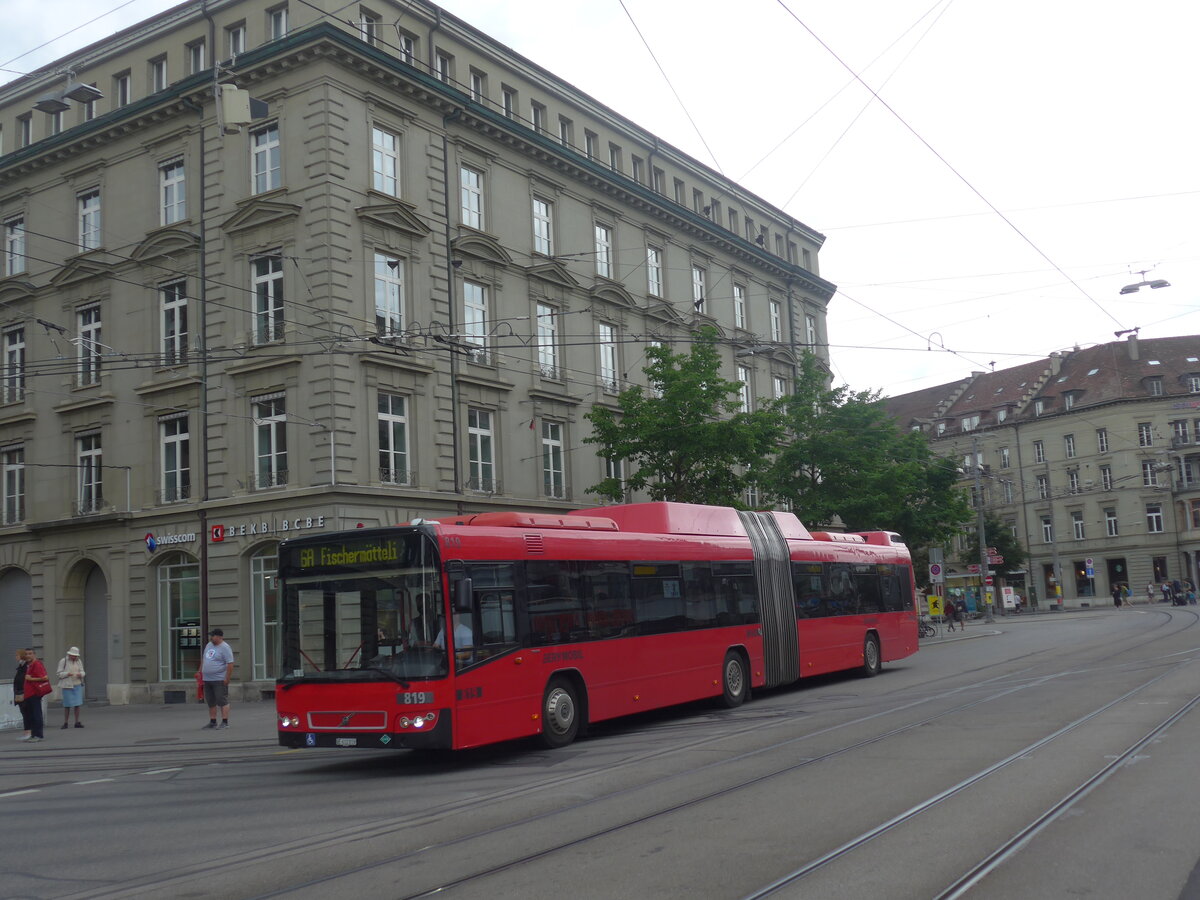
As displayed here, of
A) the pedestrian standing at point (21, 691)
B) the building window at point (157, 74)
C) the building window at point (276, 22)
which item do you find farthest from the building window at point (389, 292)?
the pedestrian standing at point (21, 691)

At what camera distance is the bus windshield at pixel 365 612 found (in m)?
12.7

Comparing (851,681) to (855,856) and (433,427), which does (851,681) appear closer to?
(433,427)

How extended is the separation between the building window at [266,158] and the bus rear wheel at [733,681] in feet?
52.6

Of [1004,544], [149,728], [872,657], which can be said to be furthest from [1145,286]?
[1004,544]

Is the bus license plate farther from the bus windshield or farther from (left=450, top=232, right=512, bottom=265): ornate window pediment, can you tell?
(left=450, top=232, right=512, bottom=265): ornate window pediment

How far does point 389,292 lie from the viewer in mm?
27781

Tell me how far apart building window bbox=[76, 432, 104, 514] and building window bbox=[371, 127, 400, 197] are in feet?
34.0

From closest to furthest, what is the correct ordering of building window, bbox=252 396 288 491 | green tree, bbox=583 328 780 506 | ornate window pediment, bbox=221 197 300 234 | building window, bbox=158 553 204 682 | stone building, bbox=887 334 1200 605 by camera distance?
building window, bbox=252 396 288 491 < ornate window pediment, bbox=221 197 300 234 < building window, bbox=158 553 204 682 < green tree, bbox=583 328 780 506 < stone building, bbox=887 334 1200 605

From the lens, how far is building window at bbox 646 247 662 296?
3813 centimetres

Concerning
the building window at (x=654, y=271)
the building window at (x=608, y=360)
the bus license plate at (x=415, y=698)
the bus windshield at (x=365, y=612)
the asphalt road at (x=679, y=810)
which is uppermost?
the building window at (x=654, y=271)

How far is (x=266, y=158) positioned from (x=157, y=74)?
492 centimetres

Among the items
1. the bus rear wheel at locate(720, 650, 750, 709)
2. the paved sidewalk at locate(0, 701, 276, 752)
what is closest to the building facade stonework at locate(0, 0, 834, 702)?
the paved sidewalk at locate(0, 701, 276, 752)

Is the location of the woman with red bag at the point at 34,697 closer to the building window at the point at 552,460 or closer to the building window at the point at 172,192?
the building window at the point at 172,192

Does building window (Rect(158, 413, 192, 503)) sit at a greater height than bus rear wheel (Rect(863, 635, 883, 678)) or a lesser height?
greater
